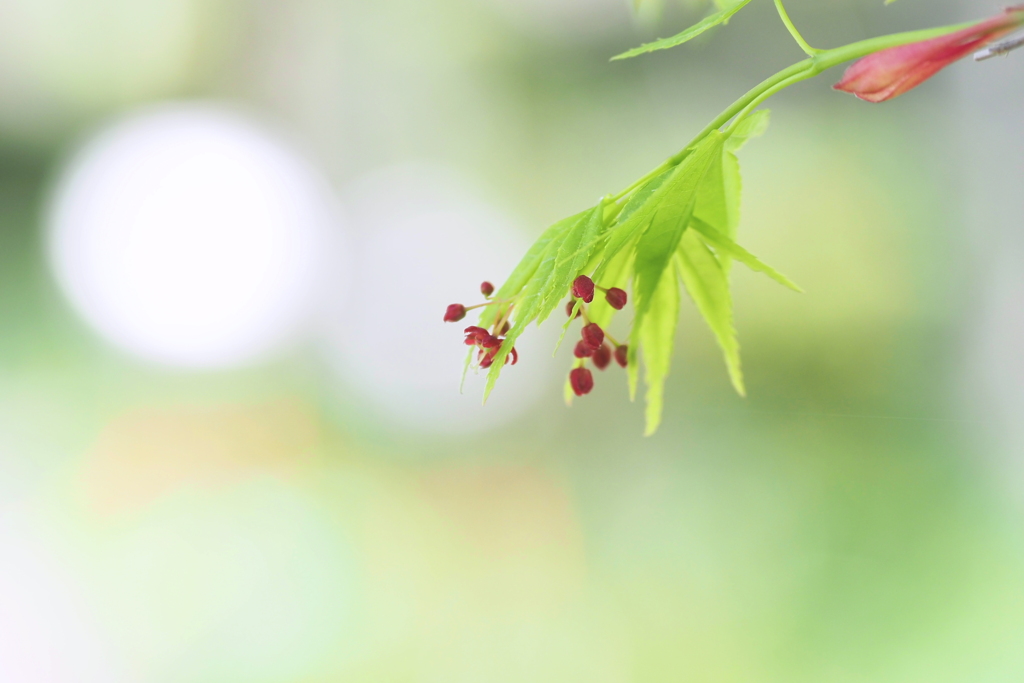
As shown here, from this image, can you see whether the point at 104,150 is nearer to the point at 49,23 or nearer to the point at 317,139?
the point at 49,23

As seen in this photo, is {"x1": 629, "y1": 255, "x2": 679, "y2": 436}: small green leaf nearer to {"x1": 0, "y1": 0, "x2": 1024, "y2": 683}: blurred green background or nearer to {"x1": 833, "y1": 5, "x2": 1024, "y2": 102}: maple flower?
{"x1": 833, "y1": 5, "x2": 1024, "y2": 102}: maple flower

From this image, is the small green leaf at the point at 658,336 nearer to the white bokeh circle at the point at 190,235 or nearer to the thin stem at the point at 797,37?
the thin stem at the point at 797,37

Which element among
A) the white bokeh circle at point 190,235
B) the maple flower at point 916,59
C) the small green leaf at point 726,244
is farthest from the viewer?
the white bokeh circle at point 190,235

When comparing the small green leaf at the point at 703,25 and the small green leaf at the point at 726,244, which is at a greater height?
the small green leaf at the point at 703,25

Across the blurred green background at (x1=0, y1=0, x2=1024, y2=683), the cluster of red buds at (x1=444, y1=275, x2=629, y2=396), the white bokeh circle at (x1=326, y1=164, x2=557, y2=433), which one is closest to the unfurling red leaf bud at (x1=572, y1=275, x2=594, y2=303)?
the cluster of red buds at (x1=444, y1=275, x2=629, y2=396)

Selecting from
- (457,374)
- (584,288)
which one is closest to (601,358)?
(584,288)

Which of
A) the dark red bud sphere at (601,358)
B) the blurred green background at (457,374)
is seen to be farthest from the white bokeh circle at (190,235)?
the dark red bud sphere at (601,358)

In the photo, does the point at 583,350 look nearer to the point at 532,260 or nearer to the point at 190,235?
the point at 532,260
